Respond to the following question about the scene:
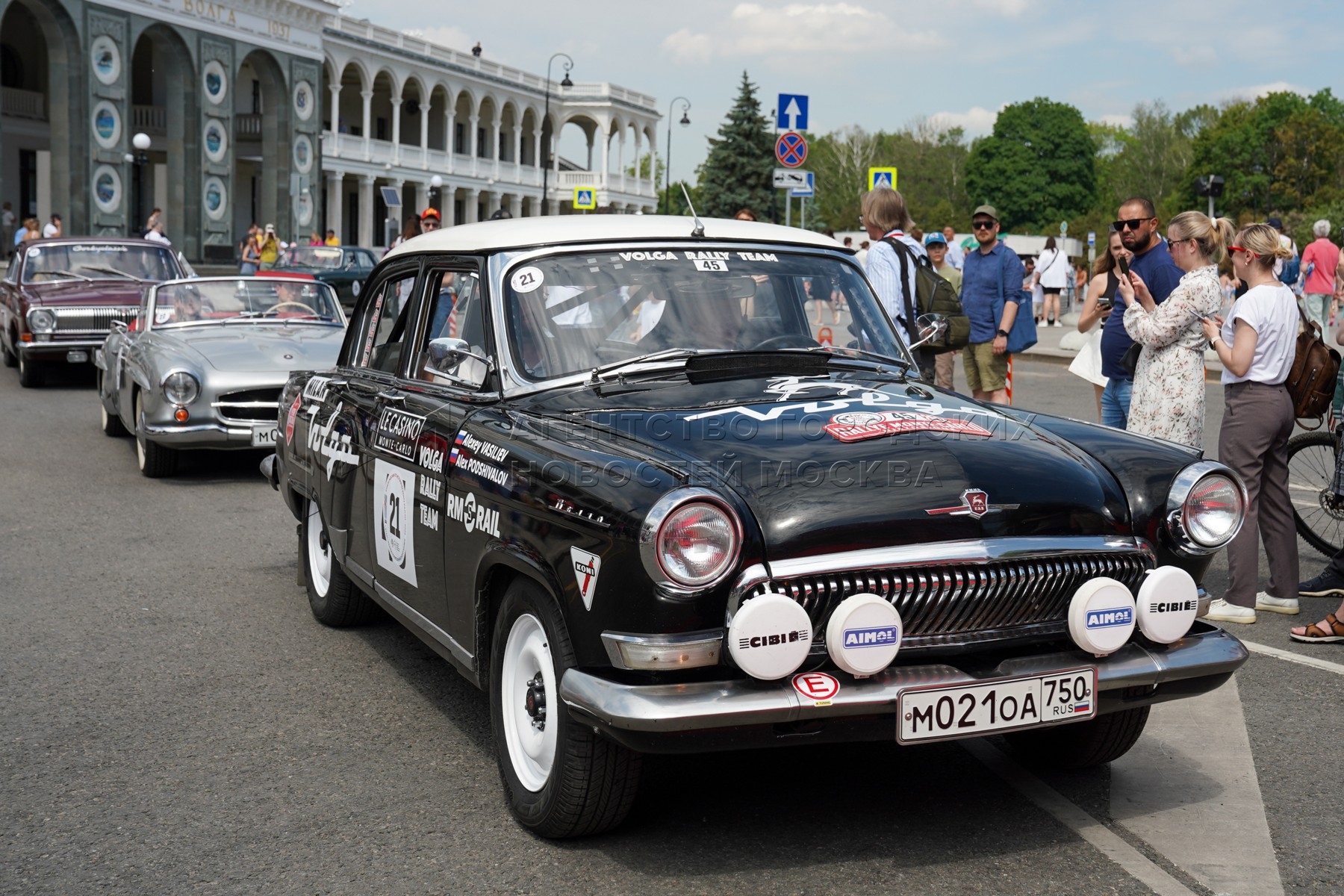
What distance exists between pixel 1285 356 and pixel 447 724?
406cm

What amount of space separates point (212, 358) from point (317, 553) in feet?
14.5

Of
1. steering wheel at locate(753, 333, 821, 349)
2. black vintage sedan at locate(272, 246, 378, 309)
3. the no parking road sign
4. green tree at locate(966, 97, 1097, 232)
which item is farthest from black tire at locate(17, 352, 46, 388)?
green tree at locate(966, 97, 1097, 232)

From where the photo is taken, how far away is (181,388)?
995 centimetres

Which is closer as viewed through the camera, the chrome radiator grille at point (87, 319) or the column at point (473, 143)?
the chrome radiator grille at point (87, 319)

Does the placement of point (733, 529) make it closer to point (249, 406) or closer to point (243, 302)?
point (249, 406)

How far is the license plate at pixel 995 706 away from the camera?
3436 mm

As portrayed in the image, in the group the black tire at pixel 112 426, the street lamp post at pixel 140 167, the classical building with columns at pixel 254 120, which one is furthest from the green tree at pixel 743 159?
the black tire at pixel 112 426

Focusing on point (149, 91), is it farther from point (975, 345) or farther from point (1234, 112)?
point (1234, 112)

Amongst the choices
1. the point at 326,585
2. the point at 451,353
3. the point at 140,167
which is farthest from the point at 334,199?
the point at 451,353

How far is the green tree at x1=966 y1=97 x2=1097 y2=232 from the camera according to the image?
109 metres

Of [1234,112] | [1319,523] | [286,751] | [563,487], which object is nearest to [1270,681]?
[1319,523]

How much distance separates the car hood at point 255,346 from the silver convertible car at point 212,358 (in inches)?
0.4

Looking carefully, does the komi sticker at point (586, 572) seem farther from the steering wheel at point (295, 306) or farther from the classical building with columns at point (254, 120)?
the classical building with columns at point (254, 120)

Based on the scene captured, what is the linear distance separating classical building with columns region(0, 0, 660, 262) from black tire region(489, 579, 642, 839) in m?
37.3
